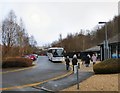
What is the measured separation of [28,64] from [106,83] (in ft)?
79.7

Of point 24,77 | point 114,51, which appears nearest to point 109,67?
point 24,77

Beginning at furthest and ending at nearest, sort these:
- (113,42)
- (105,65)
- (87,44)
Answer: (87,44), (113,42), (105,65)

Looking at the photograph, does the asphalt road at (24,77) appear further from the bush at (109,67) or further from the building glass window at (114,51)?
the building glass window at (114,51)

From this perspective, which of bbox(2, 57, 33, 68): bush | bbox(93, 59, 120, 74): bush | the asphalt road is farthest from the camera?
bbox(2, 57, 33, 68): bush

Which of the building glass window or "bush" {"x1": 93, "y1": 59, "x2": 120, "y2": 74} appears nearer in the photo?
"bush" {"x1": 93, "y1": 59, "x2": 120, "y2": 74}

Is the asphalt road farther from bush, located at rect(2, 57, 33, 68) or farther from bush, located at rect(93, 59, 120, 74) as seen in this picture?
bush, located at rect(2, 57, 33, 68)

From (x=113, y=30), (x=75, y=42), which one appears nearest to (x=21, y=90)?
(x=113, y=30)

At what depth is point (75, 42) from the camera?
11656cm

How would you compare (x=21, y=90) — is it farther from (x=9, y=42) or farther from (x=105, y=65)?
(x=9, y=42)

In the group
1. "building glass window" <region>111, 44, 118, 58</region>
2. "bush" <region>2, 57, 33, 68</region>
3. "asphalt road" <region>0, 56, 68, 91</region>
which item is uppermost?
"building glass window" <region>111, 44, 118, 58</region>

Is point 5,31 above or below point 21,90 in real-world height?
above

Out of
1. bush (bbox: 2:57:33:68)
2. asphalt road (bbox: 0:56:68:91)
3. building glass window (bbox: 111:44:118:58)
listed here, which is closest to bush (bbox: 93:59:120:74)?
asphalt road (bbox: 0:56:68:91)

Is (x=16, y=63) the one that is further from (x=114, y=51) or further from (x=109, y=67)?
(x=109, y=67)

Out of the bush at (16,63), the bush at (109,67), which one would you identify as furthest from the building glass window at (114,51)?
the bush at (109,67)
